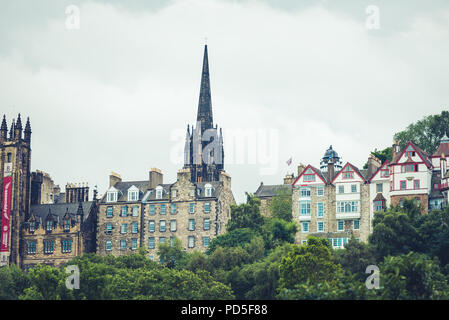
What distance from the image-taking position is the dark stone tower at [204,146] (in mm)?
143650

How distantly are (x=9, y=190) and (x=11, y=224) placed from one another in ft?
14.3

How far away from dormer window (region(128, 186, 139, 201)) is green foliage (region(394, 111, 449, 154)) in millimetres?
36129

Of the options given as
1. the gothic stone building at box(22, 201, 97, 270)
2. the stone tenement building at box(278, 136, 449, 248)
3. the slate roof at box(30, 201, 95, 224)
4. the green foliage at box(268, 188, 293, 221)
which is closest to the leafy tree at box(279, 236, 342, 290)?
the stone tenement building at box(278, 136, 449, 248)

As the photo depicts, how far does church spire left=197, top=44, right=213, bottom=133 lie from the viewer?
520 ft

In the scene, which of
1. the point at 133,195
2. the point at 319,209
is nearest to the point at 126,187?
the point at 133,195

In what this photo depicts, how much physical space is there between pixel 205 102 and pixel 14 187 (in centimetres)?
4706

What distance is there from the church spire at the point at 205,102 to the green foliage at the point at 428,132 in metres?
36.9

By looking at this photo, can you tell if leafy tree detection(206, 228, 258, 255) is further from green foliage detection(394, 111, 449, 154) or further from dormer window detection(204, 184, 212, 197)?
green foliage detection(394, 111, 449, 154)

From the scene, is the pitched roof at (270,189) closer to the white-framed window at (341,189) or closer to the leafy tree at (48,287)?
the white-framed window at (341,189)

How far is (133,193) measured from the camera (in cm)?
12212

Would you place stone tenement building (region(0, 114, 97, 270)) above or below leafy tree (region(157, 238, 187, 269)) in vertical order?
above

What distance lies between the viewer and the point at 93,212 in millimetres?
123188

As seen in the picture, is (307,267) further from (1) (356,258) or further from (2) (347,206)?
(2) (347,206)
